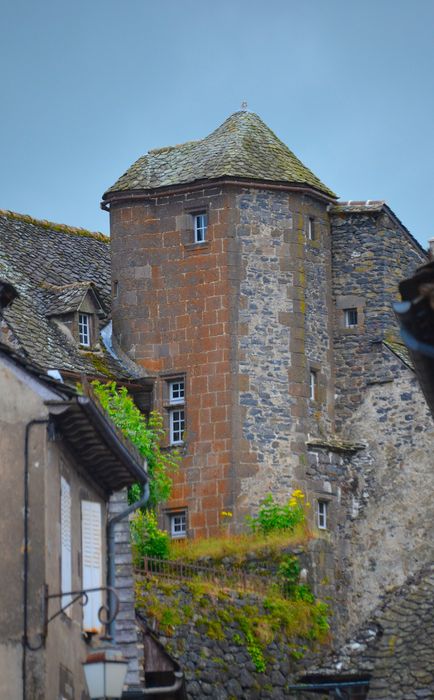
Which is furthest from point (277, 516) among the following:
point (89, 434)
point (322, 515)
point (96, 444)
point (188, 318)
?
point (89, 434)

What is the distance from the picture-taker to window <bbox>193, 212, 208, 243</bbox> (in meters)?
54.5

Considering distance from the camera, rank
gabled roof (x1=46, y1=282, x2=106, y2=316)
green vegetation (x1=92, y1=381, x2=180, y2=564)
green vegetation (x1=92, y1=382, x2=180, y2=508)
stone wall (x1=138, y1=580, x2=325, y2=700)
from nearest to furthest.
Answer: stone wall (x1=138, y1=580, x2=325, y2=700)
green vegetation (x1=92, y1=381, x2=180, y2=564)
green vegetation (x1=92, y1=382, x2=180, y2=508)
gabled roof (x1=46, y1=282, x2=106, y2=316)

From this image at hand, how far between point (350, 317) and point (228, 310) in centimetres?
362

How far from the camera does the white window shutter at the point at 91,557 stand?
98.8 feet

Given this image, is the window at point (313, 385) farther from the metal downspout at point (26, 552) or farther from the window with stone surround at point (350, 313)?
the metal downspout at point (26, 552)

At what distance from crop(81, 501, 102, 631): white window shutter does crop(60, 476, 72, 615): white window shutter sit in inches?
42.2

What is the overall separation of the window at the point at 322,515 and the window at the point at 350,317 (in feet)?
15.0

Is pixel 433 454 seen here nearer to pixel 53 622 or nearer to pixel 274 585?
pixel 274 585

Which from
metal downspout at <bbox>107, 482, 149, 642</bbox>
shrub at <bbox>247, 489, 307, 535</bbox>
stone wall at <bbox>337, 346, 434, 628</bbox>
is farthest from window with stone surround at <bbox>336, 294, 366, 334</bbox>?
metal downspout at <bbox>107, 482, 149, 642</bbox>

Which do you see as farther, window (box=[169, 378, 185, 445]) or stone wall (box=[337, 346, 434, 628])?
window (box=[169, 378, 185, 445])

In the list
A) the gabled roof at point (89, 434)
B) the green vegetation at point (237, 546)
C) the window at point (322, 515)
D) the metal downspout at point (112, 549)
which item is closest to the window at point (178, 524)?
the green vegetation at point (237, 546)

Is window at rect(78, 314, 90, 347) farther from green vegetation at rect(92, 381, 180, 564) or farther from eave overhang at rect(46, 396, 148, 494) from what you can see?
eave overhang at rect(46, 396, 148, 494)

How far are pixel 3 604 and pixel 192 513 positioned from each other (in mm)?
25901

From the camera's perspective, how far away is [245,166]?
5447cm
